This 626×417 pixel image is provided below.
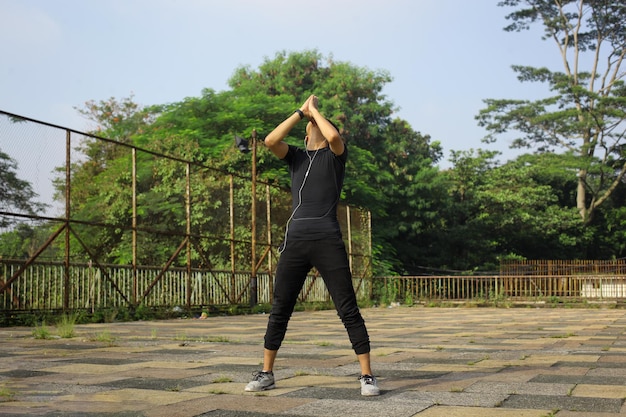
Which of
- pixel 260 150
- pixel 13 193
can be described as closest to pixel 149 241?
pixel 13 193

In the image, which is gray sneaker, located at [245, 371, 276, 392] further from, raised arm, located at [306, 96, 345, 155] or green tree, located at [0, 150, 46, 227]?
green tree, located at [0, 150, 46, 227]

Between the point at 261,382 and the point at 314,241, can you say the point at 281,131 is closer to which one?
the point at 314,241

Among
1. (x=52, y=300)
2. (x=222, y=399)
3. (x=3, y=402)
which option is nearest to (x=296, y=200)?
(x=222, y=399)

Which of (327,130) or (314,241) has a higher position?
(327,130)

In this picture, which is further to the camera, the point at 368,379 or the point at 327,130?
the point at 327,130

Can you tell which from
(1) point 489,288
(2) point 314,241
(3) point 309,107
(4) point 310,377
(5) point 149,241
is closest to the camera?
(2) point 314,241

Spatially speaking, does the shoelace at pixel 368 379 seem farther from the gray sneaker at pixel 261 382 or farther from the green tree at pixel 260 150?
the green tree at pixel 260 150

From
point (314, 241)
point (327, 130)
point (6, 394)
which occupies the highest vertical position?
point (327, 130)

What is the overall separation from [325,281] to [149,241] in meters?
12.8

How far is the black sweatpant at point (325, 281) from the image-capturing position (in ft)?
A: 15.0

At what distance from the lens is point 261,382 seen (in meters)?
4.61

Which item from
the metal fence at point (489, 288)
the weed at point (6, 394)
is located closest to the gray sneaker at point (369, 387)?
the weed at point (6, 394)

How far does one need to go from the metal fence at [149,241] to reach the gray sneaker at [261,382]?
6889 mm

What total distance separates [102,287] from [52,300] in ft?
4.18
